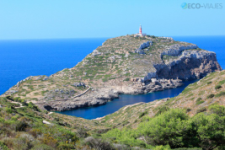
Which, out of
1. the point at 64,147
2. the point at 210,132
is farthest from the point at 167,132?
the point at 64,147

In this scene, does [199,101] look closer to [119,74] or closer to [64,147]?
[64,147]

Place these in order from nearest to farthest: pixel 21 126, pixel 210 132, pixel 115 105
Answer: pixel 21 126 → pixel 210 132 → pixel 115 105

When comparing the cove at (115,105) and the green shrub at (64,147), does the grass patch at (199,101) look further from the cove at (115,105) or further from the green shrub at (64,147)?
the cove at (115,105)

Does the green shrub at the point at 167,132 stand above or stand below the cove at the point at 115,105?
above

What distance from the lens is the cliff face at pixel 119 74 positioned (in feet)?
237

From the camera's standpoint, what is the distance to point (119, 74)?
91.4m

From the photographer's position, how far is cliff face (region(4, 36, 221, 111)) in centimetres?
7225

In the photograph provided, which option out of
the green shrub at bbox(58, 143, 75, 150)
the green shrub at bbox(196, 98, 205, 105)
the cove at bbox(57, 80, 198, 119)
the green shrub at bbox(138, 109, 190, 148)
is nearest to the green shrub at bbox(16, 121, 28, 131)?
the green shrub at bbox(58, 143, 75, 150)

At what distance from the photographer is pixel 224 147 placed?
14719mm

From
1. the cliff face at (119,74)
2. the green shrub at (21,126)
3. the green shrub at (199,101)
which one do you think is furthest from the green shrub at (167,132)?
the cliff face at (119,74)

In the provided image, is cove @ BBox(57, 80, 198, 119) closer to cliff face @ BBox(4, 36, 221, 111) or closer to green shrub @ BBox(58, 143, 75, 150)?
cliff face @ BBox(4, 36, 221, 111)

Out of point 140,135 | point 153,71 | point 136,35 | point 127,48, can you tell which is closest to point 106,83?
point 153,71

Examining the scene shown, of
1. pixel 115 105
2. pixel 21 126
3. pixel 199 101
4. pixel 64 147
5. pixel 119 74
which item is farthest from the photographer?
pixel 119 74

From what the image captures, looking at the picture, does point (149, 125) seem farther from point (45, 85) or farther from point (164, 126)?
point (45, 85)
